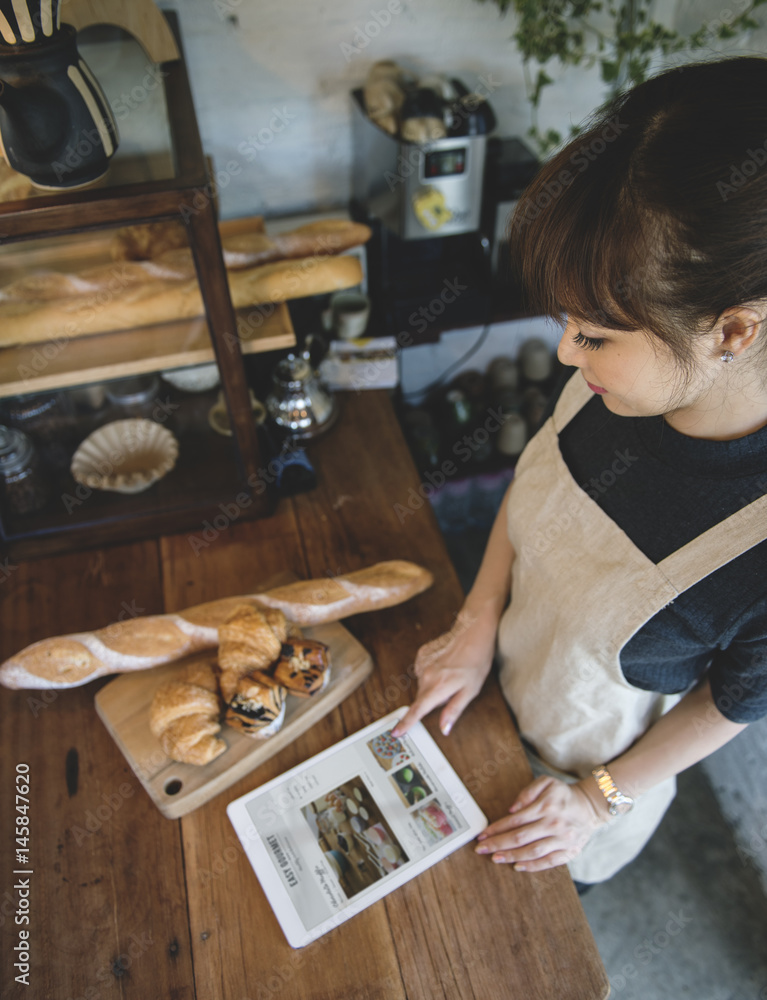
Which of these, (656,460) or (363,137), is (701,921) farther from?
(363,137)

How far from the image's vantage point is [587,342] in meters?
0.73

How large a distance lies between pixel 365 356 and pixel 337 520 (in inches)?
18.0

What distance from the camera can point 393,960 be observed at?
34.4 inches

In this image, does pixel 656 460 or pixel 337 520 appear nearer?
pixel 656 460

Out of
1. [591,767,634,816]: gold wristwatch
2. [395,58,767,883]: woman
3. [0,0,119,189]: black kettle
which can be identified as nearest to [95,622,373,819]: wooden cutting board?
[395,58,767,883]: woman

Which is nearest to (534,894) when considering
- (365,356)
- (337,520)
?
(337,520)

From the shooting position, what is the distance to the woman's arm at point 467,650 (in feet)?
3.47

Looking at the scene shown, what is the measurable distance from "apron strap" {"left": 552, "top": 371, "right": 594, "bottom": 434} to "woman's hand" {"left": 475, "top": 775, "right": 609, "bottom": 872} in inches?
20.6

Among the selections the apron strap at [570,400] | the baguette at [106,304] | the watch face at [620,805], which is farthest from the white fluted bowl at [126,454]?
the watch face at [620,805]

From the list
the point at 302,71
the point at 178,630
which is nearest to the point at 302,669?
the point at 178,630

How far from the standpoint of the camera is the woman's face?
0.67 m

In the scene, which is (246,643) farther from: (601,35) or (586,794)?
(601,35)

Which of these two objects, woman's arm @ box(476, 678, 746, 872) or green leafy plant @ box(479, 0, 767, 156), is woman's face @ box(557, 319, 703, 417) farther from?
green leafy plant @ box(479, 0, 767, 156)

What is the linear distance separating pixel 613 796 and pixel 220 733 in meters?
0.59
